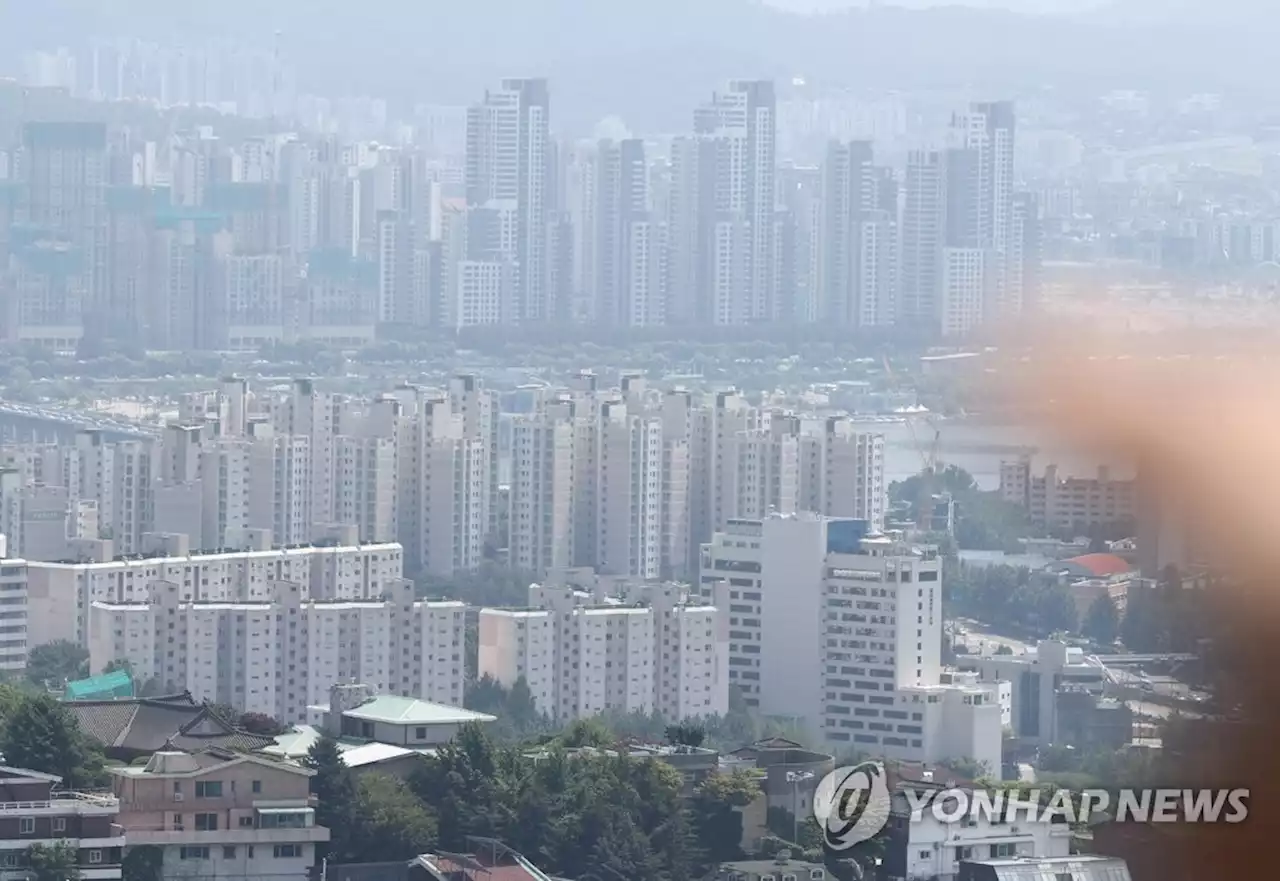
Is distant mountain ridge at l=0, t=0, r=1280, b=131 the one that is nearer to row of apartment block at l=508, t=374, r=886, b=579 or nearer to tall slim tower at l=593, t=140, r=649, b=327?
tall slim tower at l=593, t=140, r=649, b=327

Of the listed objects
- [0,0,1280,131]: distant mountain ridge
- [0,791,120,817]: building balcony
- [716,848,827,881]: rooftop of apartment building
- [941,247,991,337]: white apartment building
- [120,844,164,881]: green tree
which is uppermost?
[0,0,1280,131]: distant mountain ridge

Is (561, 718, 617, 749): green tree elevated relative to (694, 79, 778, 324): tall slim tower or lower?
lower

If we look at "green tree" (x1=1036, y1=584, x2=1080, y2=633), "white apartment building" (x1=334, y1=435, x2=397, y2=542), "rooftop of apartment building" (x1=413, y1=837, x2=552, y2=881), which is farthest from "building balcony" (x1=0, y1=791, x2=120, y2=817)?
"white apartment building" (x1=334, y1=435, x2=397, y2=542)

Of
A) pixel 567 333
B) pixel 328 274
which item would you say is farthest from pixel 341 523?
pixel 328 274

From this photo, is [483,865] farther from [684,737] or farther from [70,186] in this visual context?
[70,186]

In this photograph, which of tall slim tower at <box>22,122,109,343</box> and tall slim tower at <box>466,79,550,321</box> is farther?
tall slim tower at <box>22,122,109,343</box>

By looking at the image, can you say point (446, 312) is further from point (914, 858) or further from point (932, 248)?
point (914, 858)

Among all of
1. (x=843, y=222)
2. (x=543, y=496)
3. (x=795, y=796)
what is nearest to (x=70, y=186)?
(x=843, y=222)
